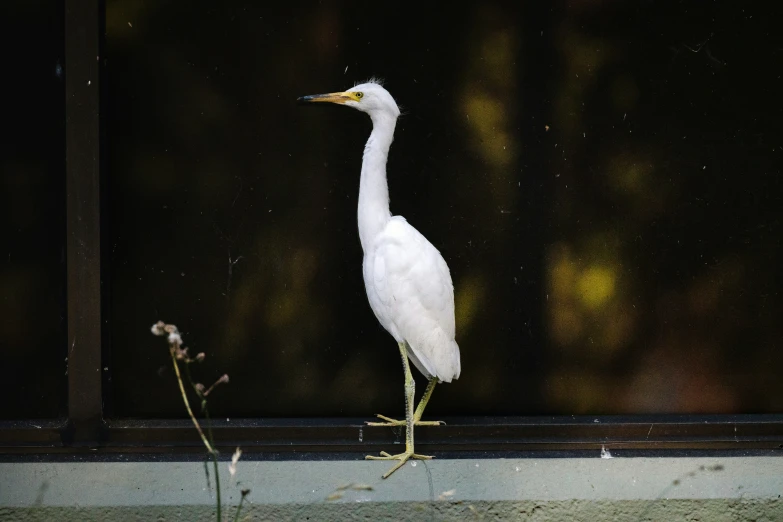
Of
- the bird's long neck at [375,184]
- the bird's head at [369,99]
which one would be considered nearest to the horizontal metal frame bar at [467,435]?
the bird's long neck at [375,184]

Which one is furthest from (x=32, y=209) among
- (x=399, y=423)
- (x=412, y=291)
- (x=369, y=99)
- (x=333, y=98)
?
(x=399, y=423)

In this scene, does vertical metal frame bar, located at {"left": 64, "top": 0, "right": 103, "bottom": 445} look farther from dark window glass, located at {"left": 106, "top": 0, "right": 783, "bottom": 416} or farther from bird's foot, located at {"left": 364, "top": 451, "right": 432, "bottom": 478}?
bird's foot, located at {"left": 364, "top": 451, "right": 432, "bottom": 478}

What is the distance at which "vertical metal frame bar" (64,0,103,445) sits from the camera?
2.82 metres

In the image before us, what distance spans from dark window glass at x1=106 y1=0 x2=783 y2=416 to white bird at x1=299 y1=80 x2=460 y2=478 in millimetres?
379

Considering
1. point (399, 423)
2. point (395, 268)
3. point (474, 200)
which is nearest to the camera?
point (395, 268)

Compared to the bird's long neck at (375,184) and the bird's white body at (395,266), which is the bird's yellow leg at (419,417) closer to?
the bird's white body at (395,266)

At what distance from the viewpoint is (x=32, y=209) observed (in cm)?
309

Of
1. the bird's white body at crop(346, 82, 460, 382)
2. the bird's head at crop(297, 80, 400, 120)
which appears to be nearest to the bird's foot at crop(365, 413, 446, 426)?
the bird's white body at crop(346, 82, 460, 382)

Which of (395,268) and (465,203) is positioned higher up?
(465,203)

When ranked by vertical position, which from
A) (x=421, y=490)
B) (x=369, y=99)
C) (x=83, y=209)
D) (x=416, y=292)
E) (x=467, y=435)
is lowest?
(x=421, y=490)

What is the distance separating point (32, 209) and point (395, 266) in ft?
4.48

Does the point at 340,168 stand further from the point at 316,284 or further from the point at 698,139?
the point at 698,139

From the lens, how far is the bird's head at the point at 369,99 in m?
2.83

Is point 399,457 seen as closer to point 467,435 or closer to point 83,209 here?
point 467,435
